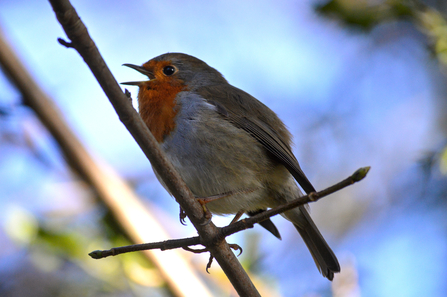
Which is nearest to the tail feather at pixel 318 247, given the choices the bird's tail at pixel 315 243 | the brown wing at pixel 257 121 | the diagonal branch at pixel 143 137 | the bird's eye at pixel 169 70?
the bird's tail at pixel 315 243

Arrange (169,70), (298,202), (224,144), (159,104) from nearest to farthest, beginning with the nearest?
(298,202) < (224,144) < (159,104) < (169,70)

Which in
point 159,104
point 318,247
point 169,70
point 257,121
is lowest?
point 318,247

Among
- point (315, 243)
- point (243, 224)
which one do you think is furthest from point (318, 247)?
point (243, 224)

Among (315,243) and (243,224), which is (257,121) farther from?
(243,224)

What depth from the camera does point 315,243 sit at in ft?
11.5

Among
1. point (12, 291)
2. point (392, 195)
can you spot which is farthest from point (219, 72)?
point (392, 195)

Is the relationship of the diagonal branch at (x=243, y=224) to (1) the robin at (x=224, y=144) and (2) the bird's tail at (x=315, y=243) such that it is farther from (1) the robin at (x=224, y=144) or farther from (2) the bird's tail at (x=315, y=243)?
(2) the bird's tail at (x=315, y=243)

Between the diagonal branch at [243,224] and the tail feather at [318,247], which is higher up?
the diagonal branch at [243,224]

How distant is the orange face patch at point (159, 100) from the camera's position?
3.09 metres

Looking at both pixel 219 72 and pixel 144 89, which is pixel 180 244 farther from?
pixel 219 72

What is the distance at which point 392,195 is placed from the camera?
293 inches

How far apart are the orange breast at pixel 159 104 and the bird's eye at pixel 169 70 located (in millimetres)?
135

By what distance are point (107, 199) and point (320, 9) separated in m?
2.65

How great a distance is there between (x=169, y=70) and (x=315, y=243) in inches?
76.8
